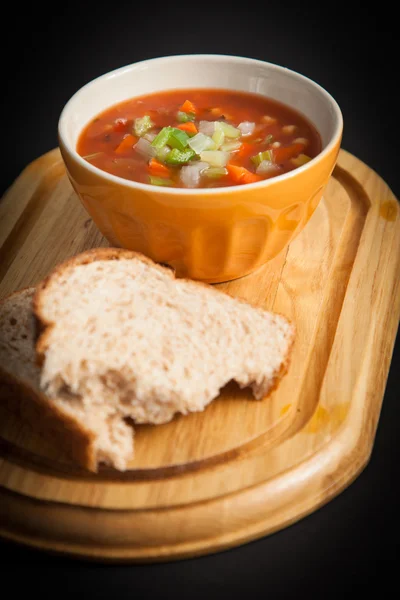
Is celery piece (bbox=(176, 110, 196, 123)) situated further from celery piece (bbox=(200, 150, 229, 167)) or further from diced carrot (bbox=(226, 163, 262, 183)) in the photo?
diced carrot (bbox=(226, 163, 262, 183))

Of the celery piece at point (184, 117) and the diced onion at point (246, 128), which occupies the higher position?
the celery piece at point (184, 117)

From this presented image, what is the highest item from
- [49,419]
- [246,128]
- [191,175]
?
[191,175]

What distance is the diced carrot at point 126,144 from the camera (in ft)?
10.9

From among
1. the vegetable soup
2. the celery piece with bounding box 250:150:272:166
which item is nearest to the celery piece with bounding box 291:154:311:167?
the vegetable soup

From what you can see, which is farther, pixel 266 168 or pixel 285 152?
pixel 285 152

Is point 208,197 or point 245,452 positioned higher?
point 208,197

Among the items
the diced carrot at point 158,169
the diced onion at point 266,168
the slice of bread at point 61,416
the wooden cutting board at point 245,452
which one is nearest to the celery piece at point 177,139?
the diced carrot at point 158,169

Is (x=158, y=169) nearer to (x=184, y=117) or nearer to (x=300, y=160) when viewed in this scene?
(x=184, y=117)

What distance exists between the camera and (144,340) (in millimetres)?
2723

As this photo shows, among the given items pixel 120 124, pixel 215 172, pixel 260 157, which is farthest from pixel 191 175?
pixel 120 124

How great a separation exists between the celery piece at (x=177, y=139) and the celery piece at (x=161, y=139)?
0.6 inches

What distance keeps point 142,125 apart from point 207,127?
0.32 meters

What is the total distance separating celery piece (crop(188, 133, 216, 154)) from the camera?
3.23 meters

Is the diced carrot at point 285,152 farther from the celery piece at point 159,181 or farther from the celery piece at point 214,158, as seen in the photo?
the celery piece at point 159,181
